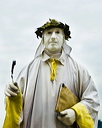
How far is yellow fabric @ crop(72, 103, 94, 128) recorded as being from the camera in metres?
3.10

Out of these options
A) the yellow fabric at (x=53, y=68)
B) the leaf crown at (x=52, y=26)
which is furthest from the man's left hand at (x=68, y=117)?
the leaf crown at (x=52, y=26)

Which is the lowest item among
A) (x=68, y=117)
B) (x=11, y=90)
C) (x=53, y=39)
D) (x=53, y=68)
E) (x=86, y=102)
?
(x=68, y=117)

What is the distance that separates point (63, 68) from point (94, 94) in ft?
1.35

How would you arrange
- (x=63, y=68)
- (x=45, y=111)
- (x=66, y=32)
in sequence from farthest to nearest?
(x=66, y=32), (x=63, y=68), (x=45, y=111)

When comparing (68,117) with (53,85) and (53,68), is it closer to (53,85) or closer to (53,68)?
(53,85)

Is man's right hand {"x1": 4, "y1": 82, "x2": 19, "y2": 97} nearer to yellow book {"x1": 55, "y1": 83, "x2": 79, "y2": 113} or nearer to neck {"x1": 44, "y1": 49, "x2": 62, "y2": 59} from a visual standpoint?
yellow book {"x1": 55, "y1": 83, "x2": 79, "y2": 113}

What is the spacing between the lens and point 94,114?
10.7 feet

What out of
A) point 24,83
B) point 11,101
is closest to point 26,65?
point 24,83

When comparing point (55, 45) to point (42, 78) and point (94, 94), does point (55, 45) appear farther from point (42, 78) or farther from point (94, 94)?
point (94, 94)

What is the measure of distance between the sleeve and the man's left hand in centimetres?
5

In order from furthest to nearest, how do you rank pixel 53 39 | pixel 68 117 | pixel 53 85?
pixel 53 39, pixel 53 85, pixel 68 117

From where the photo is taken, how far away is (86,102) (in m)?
3.23

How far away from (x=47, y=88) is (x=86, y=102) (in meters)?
0.41

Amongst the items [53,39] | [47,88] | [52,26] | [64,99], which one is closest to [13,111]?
[47,88]
